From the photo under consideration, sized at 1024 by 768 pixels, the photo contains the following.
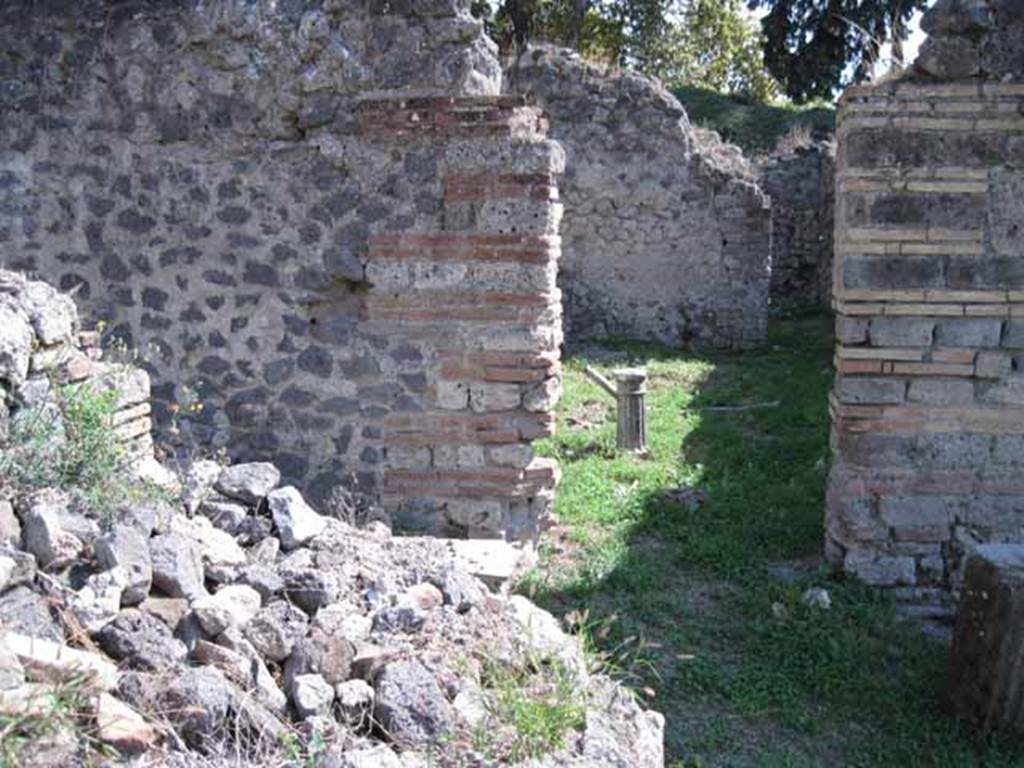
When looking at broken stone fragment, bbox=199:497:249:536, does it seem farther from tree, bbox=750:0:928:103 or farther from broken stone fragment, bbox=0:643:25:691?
tree, bbox=750:0:928:103

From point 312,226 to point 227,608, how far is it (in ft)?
9.38

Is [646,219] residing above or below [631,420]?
above

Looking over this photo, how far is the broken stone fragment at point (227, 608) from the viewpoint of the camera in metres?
2.81

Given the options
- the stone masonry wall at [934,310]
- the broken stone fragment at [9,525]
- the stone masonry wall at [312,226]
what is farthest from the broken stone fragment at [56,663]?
the stone masonry wall at [934,310]

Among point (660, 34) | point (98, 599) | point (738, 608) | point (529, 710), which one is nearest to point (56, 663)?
point (98, 599)

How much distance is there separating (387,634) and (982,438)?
3515 millimetres

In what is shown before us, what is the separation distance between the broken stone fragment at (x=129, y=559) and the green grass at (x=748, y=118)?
1926 cm

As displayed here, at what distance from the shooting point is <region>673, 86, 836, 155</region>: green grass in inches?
850

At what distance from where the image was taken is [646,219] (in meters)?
12.9

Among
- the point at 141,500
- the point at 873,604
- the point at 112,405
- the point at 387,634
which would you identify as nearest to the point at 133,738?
the point at 387,634

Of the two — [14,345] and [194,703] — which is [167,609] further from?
[14,345]

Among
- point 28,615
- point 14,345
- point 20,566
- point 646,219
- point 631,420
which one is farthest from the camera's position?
point 646,219

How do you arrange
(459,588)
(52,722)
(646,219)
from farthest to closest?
(646,219) → (459,588) → (52,722)

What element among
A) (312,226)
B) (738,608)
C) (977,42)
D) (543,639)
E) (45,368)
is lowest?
(738,608)
